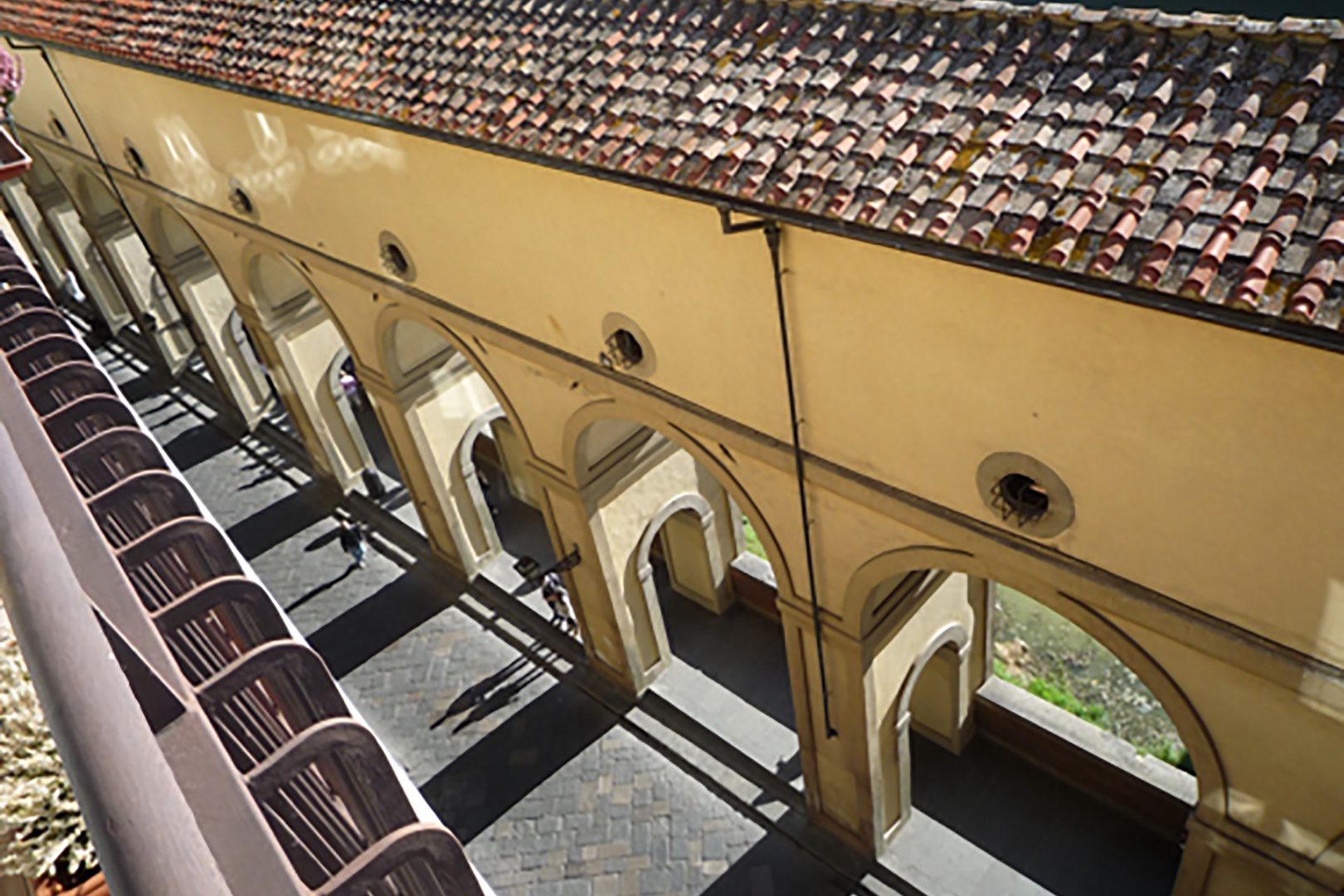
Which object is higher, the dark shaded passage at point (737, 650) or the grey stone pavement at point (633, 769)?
the dark shaded passage at point (737, 650)

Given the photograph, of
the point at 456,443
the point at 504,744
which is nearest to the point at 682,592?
the point at 504,744

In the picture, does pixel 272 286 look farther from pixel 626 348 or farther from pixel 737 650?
pixel 737 650

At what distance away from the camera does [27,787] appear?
4176mm

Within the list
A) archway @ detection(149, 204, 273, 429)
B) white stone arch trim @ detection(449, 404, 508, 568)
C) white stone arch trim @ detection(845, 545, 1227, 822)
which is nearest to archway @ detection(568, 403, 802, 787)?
white stone arch trim @ detection(449, 404, 508, 568)

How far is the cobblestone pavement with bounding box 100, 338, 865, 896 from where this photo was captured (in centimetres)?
1096

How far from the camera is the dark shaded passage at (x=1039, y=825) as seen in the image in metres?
10.2

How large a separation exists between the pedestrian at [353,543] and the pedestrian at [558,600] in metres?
Result: 3.29

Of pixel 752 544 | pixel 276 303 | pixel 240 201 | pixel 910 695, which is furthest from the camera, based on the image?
pixel 752 544

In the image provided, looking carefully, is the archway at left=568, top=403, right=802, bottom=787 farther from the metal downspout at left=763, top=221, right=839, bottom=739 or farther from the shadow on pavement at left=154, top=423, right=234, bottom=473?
the shadow on pavement at left=154, top=423, right=234, bottom=473

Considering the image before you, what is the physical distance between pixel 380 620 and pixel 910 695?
25.2 feet

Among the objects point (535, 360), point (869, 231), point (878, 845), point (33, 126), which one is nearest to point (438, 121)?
point (535, 360)

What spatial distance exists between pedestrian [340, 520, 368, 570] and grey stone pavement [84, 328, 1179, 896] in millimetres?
193

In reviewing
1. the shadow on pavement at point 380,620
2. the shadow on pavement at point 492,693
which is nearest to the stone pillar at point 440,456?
the shadow on pavement at point 380,620

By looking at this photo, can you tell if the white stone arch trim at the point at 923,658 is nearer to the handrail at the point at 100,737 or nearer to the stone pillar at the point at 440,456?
the stone pillar at the point at 440,456
